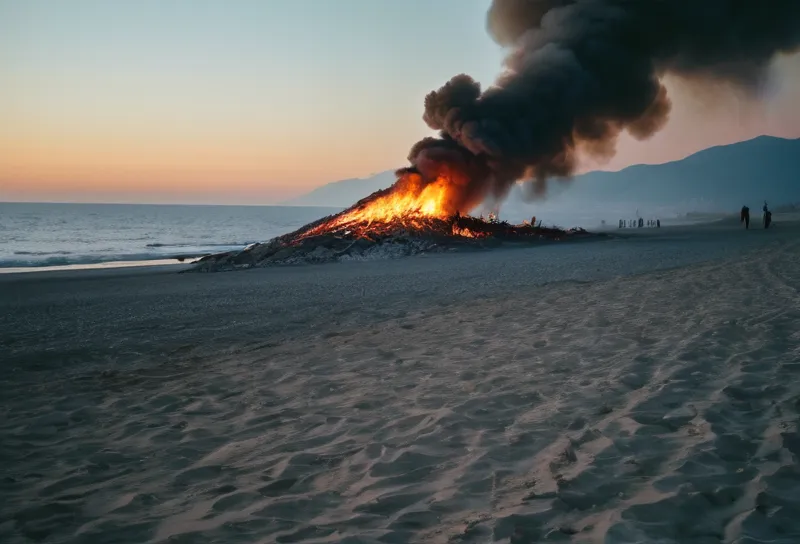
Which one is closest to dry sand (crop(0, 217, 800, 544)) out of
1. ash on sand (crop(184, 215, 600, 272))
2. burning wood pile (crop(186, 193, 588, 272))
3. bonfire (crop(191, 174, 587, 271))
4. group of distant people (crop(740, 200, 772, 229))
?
ash on sand (crop(184, 215, 600, 272))

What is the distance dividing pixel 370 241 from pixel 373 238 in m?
0.47

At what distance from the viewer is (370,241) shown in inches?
1102

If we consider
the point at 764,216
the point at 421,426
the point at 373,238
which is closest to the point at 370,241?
the point at 373,238

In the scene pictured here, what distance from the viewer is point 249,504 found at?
3627 mm

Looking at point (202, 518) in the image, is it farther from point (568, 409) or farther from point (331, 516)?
point (568, 409)

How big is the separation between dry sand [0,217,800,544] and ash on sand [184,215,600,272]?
14936 mm

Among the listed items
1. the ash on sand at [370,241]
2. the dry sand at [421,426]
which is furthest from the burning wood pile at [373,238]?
the dry sand at [421,426]

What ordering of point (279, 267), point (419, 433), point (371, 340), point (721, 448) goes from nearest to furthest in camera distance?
point (721, 448) < point (419, 433) < point (371, 340) < point (279, 267)

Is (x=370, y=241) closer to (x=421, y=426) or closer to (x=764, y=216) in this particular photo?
(x=421, y=426)

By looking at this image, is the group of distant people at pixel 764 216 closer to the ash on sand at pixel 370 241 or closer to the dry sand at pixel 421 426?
the ash on sand at pixel 370 241

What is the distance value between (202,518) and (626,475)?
2537 mm

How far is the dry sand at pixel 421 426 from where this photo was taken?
3.32m

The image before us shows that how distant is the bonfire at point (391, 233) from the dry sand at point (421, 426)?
50.5 ft

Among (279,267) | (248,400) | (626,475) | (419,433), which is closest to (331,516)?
(419,433)
